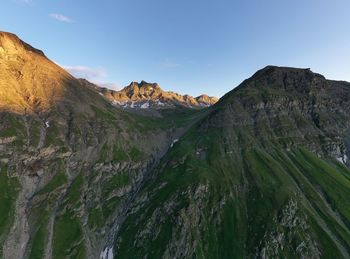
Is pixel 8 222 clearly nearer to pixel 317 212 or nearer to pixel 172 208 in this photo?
pixel 172 208

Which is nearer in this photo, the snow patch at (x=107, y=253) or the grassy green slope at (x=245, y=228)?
the grassy green slope at (x=245, y=228)

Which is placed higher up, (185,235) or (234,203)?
(234,203)

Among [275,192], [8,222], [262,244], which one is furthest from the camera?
[275,192]

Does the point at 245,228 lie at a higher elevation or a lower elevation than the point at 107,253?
higher

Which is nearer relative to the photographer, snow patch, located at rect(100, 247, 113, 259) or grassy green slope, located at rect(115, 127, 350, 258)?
grassy green slope, located at rect(115, 127, 350, 258)

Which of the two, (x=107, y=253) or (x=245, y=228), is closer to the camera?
(x=245, y=228)

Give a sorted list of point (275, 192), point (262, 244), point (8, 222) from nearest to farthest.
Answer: point (262, 244), point (8, 222), point (275, 192)

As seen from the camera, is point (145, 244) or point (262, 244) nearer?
point (262, 244)

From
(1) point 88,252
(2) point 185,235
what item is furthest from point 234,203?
(1) point 88,252

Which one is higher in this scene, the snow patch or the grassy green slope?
the grassy green slope

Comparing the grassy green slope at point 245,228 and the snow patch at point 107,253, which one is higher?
the grassy green slope at point 245,228

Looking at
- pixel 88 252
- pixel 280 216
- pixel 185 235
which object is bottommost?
pixel 88 252
